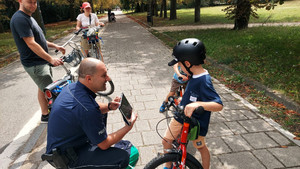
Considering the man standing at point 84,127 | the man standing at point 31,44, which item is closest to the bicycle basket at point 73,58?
the man standing at point 31,44

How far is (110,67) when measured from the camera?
7.23 m

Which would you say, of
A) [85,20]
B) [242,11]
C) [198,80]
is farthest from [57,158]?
[242,11]

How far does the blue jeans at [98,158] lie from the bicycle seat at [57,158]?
0.22ft

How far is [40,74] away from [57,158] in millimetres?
1989

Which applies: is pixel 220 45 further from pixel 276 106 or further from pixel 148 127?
pixel 148 127

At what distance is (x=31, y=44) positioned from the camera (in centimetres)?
297

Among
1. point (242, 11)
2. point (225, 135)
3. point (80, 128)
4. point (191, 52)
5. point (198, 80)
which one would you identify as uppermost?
point (242, 11)

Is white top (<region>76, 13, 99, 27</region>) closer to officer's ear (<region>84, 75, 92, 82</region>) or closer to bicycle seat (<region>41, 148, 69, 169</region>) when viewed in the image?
officer's ear (<region>84, 75, 92, 82</region>)

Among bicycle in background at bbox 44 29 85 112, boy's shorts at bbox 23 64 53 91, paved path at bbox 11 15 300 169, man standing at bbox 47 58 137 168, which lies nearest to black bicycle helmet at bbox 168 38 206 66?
man standing at bbox 47 58 137 168

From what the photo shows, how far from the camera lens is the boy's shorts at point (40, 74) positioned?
10.7 feet

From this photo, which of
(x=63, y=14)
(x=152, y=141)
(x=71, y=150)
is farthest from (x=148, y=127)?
(x=63, y=14)

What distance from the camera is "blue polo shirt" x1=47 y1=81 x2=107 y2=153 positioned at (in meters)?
1.71

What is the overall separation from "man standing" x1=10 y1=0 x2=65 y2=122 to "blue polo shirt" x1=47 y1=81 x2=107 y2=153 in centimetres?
162

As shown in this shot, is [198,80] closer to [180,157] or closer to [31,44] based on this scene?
[180,157]
